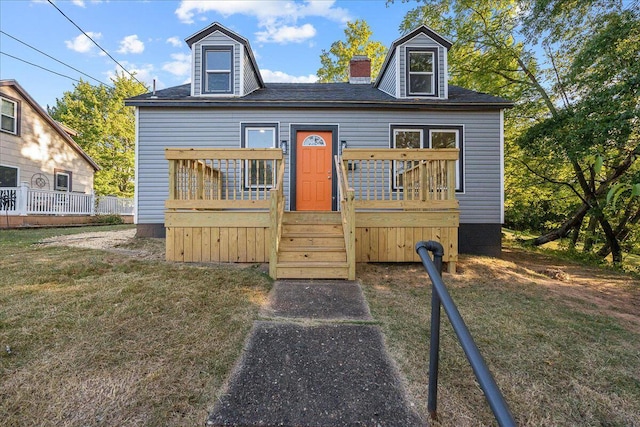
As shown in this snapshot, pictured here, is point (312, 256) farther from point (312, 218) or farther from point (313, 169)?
point (313, 169)

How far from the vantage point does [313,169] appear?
256 inches

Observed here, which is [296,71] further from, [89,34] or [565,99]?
[565,99]

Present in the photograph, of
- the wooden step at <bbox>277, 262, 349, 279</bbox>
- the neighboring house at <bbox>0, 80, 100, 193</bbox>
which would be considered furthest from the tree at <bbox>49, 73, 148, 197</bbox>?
the wooden step at <bbox>277, 262, 349, 279</bbox>

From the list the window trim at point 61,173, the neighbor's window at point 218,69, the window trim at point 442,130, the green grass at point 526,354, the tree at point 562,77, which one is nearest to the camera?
the green grass at point 526,354

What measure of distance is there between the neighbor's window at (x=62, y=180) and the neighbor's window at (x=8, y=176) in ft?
5.43

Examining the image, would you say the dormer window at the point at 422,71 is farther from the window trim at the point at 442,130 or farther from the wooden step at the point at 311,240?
the wooden step at the point at 311,240

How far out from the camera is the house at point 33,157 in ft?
32.7

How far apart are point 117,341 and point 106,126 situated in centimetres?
2260

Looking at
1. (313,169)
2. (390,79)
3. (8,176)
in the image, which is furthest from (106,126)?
(390,79)

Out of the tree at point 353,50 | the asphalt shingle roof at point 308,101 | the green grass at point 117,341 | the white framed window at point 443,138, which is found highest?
the tree at point 353,50

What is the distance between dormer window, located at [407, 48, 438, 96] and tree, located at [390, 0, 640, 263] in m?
2.51

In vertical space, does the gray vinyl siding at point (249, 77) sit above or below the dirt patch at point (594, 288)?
above

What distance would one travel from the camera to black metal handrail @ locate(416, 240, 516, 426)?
0.79 m

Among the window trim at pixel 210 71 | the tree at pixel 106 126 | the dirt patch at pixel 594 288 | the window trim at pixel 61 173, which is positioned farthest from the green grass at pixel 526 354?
the tree at pixel 106 126
